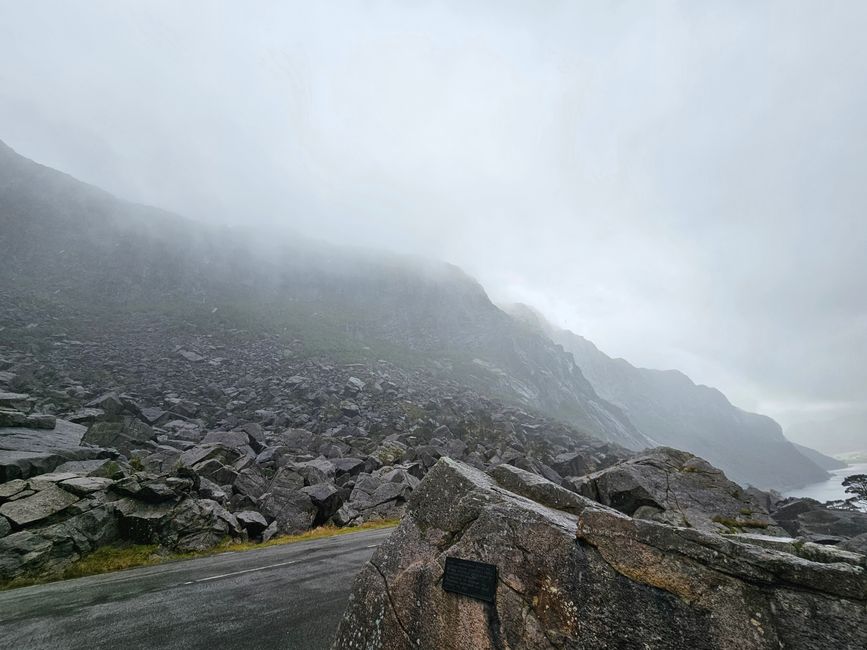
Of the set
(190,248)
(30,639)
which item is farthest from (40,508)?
(190,248)

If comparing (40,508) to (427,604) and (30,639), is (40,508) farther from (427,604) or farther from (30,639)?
(427,604)

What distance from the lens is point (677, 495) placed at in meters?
19.3

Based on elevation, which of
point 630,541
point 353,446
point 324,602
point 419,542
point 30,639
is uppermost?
point 630,541

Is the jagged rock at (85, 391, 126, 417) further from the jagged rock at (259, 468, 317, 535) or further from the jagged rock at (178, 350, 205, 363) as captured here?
the jagged rock at (178, 350, 205, 363)

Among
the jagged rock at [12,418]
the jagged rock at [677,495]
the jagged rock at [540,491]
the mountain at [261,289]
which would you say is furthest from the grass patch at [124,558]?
the mountain at [261,289]

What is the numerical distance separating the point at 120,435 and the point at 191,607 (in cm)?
2387

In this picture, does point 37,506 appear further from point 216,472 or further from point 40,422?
point 40,422

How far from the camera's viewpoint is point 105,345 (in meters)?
55.5

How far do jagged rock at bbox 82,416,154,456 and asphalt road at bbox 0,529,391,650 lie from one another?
Result: 51.8ft

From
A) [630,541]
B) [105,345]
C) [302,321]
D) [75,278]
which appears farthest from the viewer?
[302,321]

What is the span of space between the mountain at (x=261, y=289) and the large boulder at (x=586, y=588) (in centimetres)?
7100

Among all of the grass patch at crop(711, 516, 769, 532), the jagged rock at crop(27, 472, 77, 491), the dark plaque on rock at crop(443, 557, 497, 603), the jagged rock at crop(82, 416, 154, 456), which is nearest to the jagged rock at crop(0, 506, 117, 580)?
the jagged rock at crop(27, 472, 77, 491)

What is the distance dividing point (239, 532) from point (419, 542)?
1731cm

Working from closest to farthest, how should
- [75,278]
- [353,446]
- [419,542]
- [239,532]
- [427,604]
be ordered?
[427,604], [419,542], [239,532], [353,446], [75,278]
